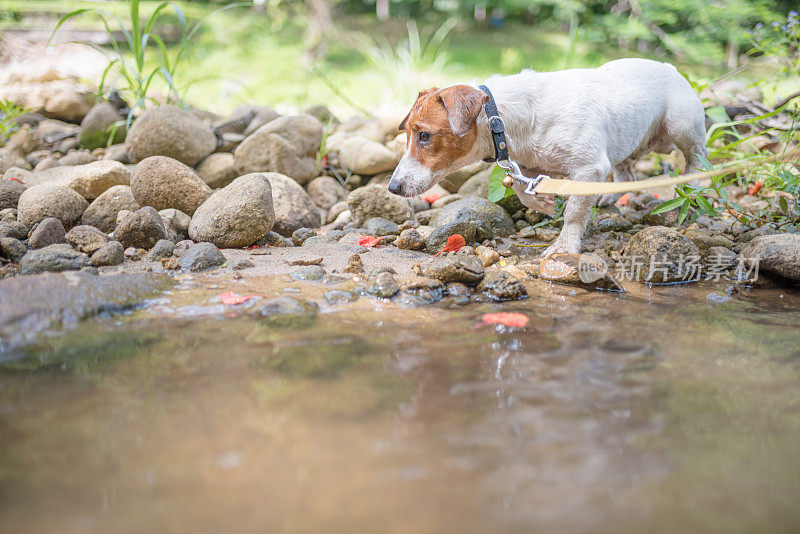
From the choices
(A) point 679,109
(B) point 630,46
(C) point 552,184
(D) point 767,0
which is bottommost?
(C) point 552,184

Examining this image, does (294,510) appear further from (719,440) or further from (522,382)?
(719,440)

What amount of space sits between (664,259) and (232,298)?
2.38 metres

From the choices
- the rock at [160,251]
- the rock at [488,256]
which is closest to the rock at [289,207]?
the rock at [160,251]

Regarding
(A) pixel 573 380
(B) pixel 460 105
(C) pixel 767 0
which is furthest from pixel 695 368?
(C) pixel 767 0

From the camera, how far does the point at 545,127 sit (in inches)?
130

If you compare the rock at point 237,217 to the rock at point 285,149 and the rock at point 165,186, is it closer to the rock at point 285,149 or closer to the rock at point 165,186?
the rock at point 165,186

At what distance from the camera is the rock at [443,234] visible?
3.55m

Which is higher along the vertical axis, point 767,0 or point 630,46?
point 767,0

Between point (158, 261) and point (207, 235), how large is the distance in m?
0.38

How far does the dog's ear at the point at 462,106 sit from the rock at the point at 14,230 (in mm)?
2699

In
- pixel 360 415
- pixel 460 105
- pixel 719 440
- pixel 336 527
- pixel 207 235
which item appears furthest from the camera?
pixel 207 235

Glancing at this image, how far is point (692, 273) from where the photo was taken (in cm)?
322

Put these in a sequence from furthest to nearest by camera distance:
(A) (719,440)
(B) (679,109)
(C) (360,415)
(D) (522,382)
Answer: (B) (679,109)
(D) (522,382)
(C) (360,415)
(A) (719,440)

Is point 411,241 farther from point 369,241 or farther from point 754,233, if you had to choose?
point 754,233
